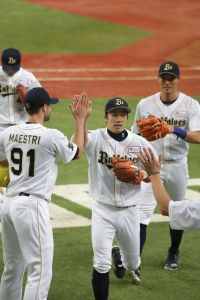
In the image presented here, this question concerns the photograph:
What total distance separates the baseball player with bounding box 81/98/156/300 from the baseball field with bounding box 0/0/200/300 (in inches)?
31.0

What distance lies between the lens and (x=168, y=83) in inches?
404

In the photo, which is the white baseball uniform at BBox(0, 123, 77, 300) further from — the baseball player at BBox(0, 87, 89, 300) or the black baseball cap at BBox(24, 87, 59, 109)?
the black baseball cap at BBox(24, 87, 59, 109)

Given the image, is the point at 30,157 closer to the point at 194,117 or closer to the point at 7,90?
the point at 194,117

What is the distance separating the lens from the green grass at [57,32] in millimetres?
24781

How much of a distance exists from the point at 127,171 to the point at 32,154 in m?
1.20

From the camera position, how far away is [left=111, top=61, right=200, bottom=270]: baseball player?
10195 millimetres

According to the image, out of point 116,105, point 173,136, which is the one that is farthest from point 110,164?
point 173,136

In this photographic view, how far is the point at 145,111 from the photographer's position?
10.4 meters

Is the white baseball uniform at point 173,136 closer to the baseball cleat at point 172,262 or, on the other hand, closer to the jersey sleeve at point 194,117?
the jersey sleeve at point 194,117

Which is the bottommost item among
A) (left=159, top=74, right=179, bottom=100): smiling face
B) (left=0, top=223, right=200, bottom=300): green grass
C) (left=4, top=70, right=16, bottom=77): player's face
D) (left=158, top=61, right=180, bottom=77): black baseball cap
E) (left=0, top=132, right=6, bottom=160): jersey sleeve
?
(left=0, top=223, right=200, bottom=300): green grass

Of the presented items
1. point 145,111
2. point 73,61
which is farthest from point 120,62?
point 145,111

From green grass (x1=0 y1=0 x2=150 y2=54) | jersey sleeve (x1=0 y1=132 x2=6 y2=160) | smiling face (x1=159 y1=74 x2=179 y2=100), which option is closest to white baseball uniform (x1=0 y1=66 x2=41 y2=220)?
smiling face (x1=159 y1=74 x2=179 y2=100)

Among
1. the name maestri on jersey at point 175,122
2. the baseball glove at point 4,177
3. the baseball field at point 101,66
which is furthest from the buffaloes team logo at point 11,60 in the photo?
the baseball glove at point 4,177

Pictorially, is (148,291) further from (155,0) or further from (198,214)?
(155,0)
